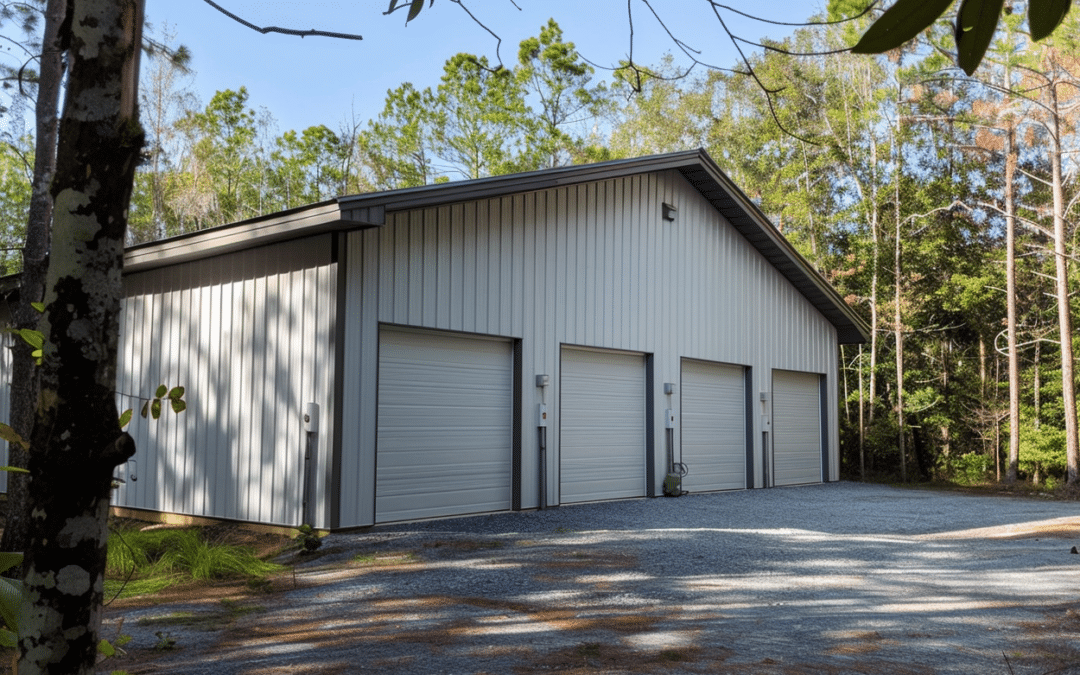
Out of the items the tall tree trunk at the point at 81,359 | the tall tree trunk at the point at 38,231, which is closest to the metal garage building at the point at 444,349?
the tall tree trunk at the point at 38,231

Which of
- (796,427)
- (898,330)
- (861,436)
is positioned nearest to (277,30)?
(796,427)

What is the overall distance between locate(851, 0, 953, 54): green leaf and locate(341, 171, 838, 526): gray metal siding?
8.28 meters

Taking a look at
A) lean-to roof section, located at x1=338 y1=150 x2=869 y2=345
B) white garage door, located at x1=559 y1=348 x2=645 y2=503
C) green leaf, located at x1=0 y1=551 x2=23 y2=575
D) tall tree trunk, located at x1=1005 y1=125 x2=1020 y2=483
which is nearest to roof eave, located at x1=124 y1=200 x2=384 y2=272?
lean-to roof section, located at x1=338 y1=150 x2=869 y2=345

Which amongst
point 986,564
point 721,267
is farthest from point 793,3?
point 721,267

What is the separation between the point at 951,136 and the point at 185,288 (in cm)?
2202

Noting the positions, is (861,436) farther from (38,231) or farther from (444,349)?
(38,231)

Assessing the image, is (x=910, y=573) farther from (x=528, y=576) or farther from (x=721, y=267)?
(x=721, y=267)

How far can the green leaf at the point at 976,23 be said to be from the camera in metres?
0.71

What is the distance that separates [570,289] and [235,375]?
4432mm

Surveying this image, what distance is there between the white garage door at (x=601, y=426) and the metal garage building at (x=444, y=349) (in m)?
0.03

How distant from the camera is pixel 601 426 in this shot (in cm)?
1198

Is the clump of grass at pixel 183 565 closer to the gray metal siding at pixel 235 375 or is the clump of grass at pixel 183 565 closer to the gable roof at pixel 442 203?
the gray metal siding at pixel 235 375

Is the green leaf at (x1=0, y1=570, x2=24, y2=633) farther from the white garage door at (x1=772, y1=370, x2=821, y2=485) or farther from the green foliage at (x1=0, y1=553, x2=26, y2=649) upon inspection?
the white garage door at (x1=772, y1=370, x2=821, y2=485)

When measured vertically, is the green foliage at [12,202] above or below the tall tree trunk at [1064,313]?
above
